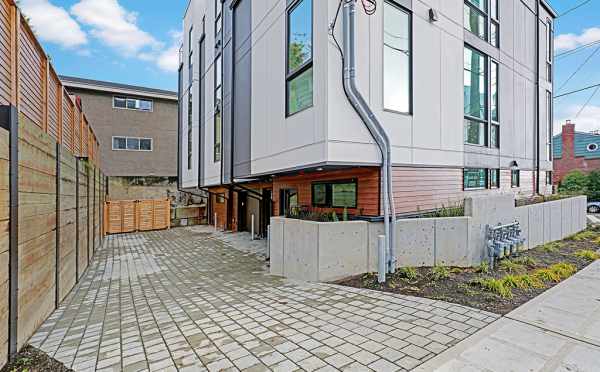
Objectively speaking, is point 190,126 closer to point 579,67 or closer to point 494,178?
point 494,178

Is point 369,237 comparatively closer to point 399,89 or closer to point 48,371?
point 399,89

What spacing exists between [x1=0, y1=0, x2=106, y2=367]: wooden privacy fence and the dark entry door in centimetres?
847

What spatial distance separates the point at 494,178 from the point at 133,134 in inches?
756

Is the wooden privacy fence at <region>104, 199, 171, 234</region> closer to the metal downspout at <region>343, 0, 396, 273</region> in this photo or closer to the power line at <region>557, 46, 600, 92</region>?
the metal downspout at <region>343, 0, 396, 273</region>

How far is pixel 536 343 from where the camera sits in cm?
320

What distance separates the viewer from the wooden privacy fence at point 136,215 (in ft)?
48.2

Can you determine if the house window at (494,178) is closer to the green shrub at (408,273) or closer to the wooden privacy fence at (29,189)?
the green shrub at (408,273)

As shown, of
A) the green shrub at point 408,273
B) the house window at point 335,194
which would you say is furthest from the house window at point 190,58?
the green shrub at point 408,273

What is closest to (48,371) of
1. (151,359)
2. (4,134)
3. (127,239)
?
(151,359)

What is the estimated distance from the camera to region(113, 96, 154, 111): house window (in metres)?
19.2

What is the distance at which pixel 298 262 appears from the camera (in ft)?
20.1

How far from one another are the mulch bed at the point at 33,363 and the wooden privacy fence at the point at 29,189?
10 cm

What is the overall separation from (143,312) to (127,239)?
9741 mm

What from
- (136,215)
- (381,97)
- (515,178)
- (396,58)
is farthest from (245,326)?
(136,215)
